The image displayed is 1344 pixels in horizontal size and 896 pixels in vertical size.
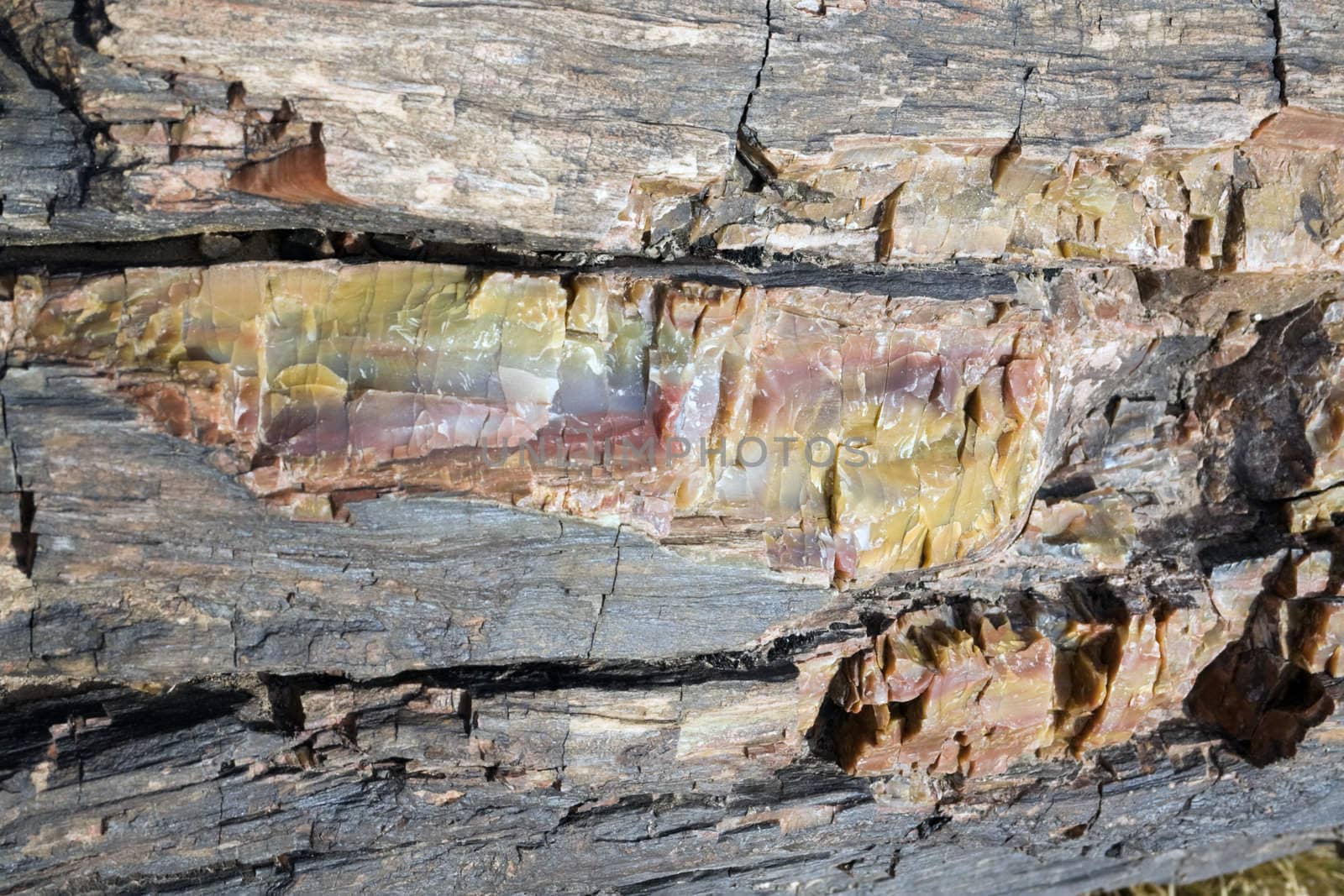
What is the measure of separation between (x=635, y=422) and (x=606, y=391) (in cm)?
13

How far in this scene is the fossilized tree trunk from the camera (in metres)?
2.82

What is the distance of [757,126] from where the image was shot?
307cm

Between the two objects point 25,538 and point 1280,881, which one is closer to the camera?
point 25,538

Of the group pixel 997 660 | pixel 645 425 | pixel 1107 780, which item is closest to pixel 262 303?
pixel 645 425

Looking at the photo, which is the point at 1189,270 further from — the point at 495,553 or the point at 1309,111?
the point at 495,553

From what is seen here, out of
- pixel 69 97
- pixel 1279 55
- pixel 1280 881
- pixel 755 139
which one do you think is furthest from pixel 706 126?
pixel 1280 881

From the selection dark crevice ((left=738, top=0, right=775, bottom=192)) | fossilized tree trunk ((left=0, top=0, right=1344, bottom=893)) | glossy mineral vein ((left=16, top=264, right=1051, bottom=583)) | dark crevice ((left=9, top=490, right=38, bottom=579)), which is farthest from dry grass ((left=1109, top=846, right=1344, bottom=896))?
dark crevice ((left=9, top=490, right=38, bottom=579))

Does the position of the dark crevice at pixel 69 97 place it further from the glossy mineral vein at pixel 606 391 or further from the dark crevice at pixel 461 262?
the glossy mineral vein at pixel 606 391

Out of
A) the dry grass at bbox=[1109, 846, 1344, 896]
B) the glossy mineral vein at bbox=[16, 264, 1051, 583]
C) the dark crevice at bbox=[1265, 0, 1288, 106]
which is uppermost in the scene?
the dark crevice at bbox=[1265, 0, 1288, 106]

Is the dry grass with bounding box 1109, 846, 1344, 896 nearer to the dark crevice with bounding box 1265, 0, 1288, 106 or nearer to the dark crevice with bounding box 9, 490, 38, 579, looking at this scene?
the dark crevice with bounding box 1265, 0, 1288, 106

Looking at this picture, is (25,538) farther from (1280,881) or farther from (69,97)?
(1280,881)

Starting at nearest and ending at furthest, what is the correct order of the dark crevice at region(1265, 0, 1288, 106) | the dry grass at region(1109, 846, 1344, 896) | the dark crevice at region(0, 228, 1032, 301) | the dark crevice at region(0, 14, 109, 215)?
1. the dark crevice at region(0, 14, 109, 215)
2. the dark crevice at region(0, 228, 1032, 301)
3. the dark crevice at region(1265, 0, 1288, 106)
4. the dry grass at region(1109, 846, 1344, 896)

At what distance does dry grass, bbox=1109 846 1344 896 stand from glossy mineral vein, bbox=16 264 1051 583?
3.04 metres

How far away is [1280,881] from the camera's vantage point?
529 cm
